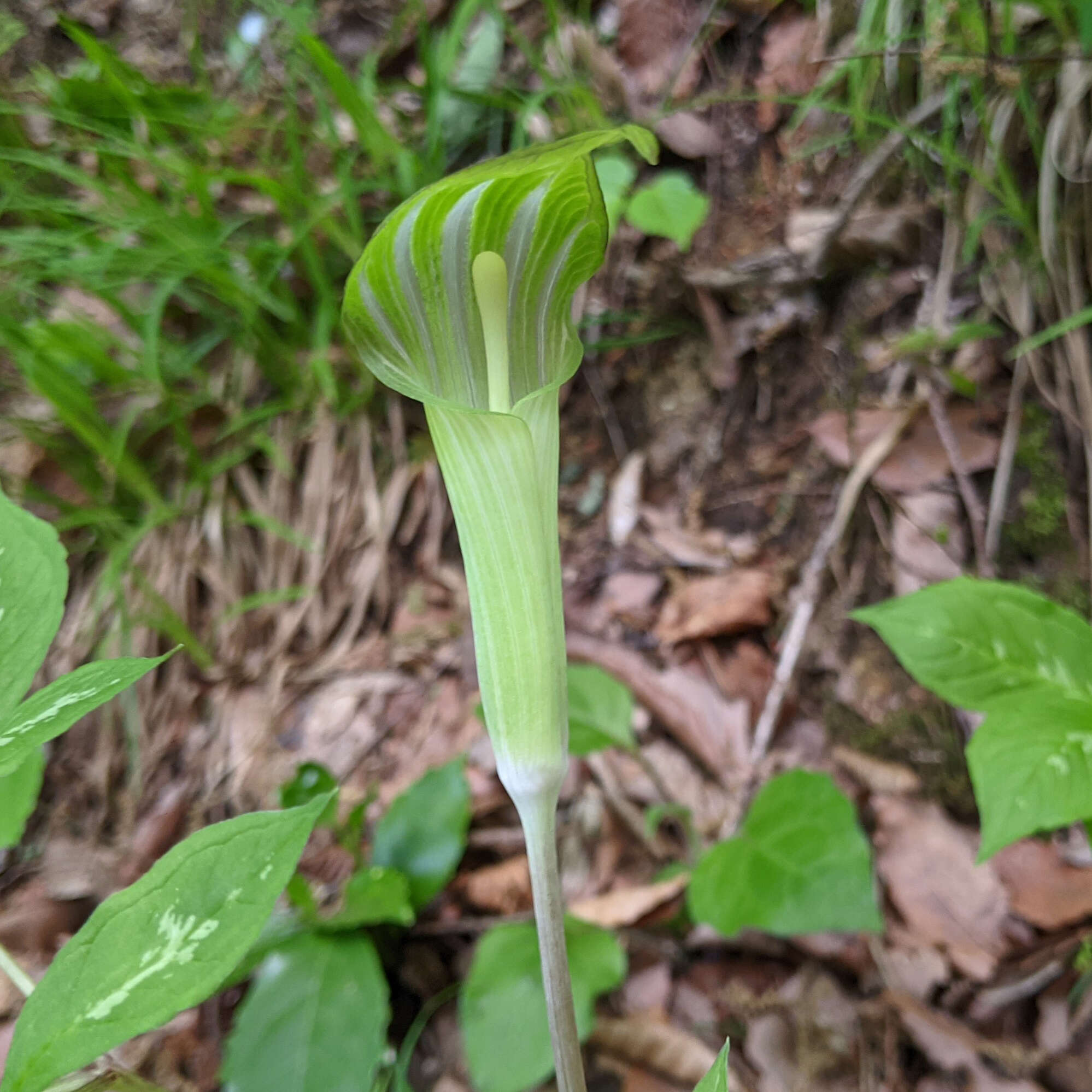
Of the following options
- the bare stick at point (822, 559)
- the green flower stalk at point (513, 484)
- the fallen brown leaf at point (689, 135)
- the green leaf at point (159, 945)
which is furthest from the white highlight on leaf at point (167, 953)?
the fallen brown leaf at point (689, 135)

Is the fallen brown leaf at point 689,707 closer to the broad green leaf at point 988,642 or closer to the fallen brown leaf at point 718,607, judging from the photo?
the fallen brown leaf at point 718,607

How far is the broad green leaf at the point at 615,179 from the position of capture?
193 centimetres

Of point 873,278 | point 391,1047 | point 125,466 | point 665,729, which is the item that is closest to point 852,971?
point 665,729

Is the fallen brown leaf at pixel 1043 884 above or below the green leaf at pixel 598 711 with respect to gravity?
below

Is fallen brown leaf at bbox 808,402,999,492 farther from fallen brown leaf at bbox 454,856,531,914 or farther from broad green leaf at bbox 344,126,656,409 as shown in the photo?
fallen brown leaf at bbox 454,856,531,914

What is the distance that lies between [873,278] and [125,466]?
7.03ft

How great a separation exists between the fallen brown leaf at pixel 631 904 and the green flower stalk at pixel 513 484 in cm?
60

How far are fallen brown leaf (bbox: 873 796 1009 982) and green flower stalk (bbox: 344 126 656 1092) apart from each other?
2.47 feet

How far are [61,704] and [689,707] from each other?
4.34 feet

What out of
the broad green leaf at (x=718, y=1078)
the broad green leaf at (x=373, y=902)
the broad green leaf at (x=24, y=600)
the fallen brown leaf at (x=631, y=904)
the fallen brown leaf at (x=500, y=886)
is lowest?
the fallen brown leaf at (x=500, y=886)

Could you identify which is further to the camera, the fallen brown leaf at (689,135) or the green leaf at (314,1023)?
the fallen brown leaf at (689,135)

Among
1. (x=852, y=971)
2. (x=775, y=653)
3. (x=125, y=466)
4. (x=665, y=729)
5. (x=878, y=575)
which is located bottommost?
(x=852, y=971)

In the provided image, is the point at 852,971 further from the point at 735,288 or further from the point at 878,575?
the point at 735,288

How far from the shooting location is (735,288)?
1988 mm
